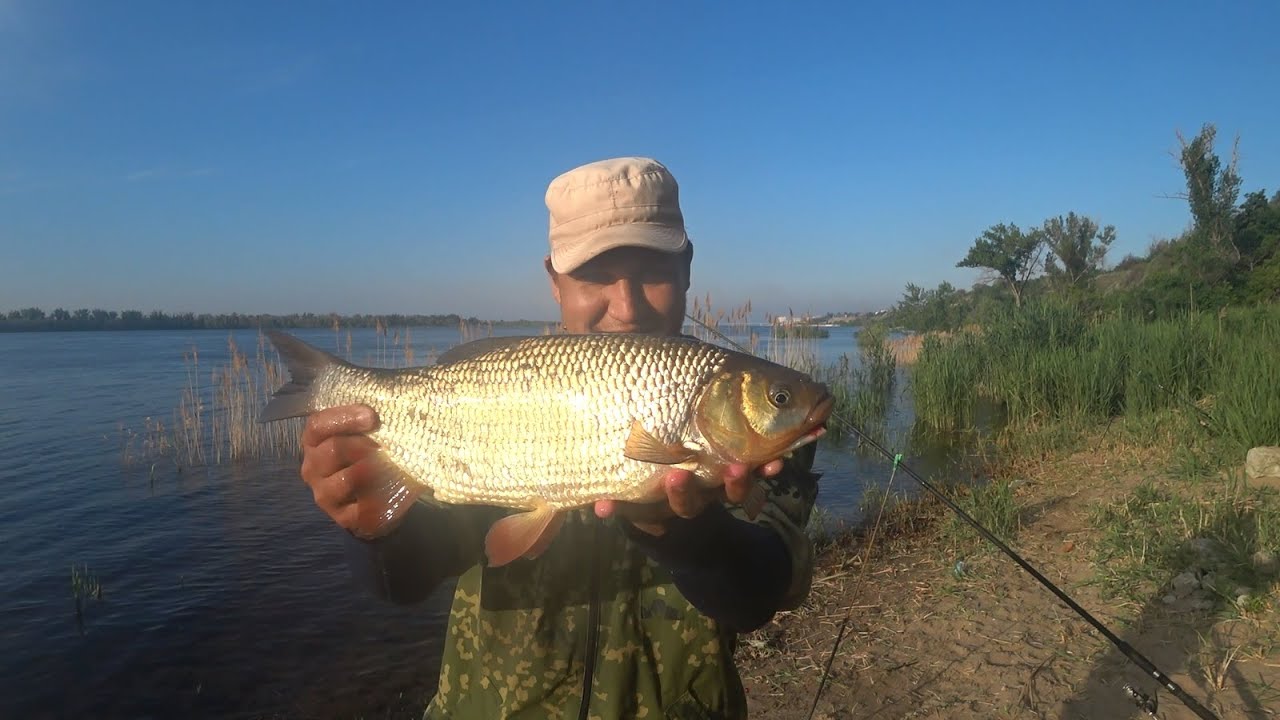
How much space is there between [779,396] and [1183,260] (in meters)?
26.8

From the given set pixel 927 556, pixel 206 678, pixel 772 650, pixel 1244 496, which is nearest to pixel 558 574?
pixel 772 650

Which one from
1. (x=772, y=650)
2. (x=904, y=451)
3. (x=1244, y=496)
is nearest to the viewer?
(x=772, y=650)

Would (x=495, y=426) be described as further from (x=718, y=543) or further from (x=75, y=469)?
(x=75, y=469)

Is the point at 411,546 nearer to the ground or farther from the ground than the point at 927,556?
farther from the ground

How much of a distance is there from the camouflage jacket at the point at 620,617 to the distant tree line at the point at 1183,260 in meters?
13.6

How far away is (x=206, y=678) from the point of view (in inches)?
227

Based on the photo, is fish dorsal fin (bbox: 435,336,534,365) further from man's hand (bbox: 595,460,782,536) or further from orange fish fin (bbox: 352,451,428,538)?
man's hand (bbox: 595,460,782,536)

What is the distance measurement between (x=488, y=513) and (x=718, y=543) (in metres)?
0.82

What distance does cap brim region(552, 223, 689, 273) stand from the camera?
238 cm

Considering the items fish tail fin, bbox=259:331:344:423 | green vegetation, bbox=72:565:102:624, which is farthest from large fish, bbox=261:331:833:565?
green vegetation, bbox=72:565:102:624

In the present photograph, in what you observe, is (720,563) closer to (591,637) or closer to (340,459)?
(591,637)

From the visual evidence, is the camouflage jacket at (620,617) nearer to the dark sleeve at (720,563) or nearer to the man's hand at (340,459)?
the dark sleeve at (720,563)

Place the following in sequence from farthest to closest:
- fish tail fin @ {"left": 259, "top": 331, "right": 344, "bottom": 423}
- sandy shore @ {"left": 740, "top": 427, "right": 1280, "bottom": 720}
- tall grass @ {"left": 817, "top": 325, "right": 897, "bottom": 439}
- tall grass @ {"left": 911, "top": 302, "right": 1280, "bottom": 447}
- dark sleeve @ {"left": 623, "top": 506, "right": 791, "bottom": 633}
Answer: tall grass @ {"left": 817, "top": 325, "right": 897, "bottom": 439} < tall grass @ {"left": 911, "top": 302, "right": 1280, "bottom": 447} < sandy shore @ {"left": 740, "top": 427, "right": 1280, "bottom": 720} < fish tail fin @ {"left": 259, "top": 331, "right": 344, "bottom": 423} < dark sleeve @ {"left": 623, "top": 506, "right": 791, "bottom": 633}

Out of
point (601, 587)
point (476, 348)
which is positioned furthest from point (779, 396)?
point (476, 348)
